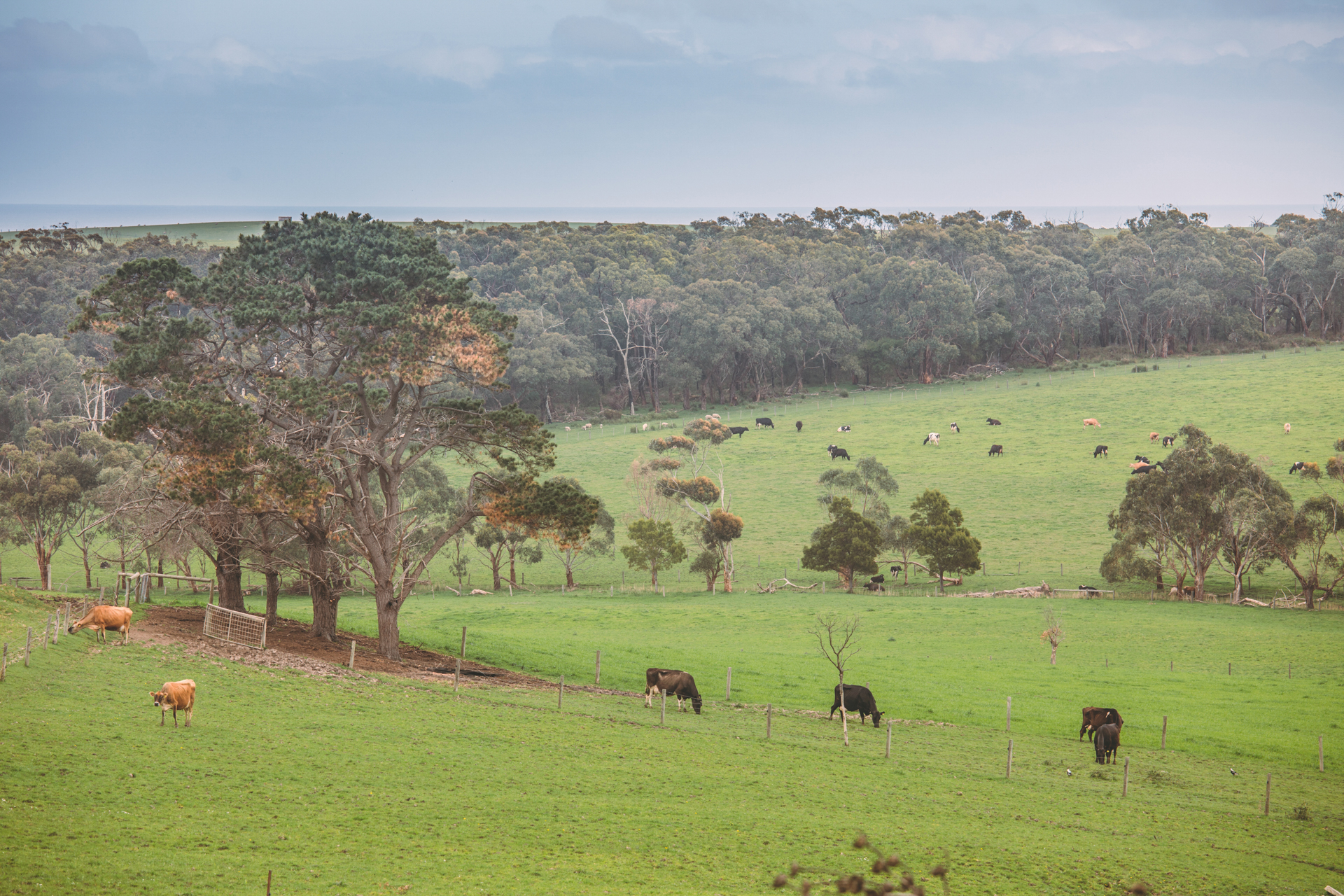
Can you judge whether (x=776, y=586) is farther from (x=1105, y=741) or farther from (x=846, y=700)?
(x=1105, y=741)

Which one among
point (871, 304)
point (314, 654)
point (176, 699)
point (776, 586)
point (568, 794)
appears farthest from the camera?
point (871, 304)

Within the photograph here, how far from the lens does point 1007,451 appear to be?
78062 millimetres

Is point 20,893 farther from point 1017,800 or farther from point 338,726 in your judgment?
point 1017,800

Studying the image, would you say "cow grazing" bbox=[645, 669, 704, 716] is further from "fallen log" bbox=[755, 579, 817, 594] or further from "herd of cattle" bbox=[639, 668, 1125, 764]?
"fallen log" bbox=[755, 579, 817, 594]

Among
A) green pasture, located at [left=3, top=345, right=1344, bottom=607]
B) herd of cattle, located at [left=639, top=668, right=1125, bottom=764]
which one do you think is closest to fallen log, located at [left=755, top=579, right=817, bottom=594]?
green pasture, located at [left=3, top=345, right=1344, bottom=607]

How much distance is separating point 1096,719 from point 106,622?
25499 mm

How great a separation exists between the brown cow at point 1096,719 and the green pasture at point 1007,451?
24443mm

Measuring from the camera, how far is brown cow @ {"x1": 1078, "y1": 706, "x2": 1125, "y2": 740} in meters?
26.6

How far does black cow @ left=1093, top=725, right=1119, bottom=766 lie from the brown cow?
66.4 inches

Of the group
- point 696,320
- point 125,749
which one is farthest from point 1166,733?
point 696,320

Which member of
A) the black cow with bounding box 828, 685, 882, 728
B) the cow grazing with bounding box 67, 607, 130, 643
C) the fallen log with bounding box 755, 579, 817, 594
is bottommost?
Result: the fallen log with bounding box 755, 579, 817, 594

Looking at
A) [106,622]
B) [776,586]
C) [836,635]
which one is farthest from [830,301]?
[106,622]

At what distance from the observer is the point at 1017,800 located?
20.5 m

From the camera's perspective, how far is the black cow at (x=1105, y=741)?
2466cm
